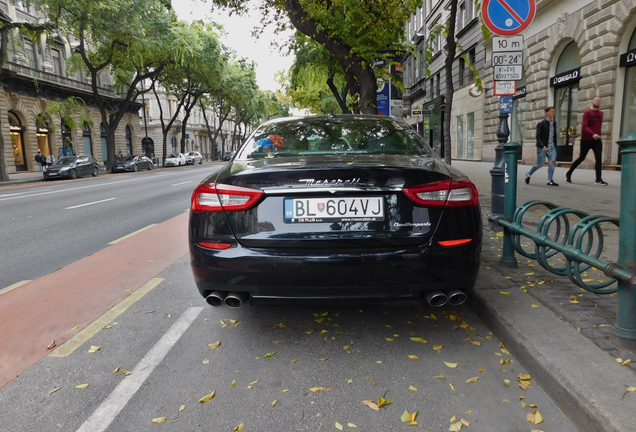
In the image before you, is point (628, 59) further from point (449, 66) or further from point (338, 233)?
point (338, 233)

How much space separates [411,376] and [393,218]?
865mm

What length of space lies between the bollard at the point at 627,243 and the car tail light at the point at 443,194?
764 millimetres

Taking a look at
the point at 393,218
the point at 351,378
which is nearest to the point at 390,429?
the point at 351,378

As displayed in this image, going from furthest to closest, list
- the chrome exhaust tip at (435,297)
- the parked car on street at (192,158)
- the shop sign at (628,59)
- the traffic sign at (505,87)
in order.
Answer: the parked car on street at (192,158) < the shop sign at (628,59) < the traffic sign at (505,87) < the chrome exhaust tip at (435,297)

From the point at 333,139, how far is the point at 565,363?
2149 millimetres

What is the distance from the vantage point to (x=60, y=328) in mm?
3447

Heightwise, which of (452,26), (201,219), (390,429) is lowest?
(390,429)

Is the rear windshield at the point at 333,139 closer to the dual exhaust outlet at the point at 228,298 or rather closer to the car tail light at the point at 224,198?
the car tail light at the point at 224,198

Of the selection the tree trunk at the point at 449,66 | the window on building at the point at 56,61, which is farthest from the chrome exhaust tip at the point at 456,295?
the window on building at the point at 56,61

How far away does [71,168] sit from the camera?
26.0m

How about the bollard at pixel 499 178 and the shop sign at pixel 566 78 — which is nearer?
the bollard at pixel 499 178

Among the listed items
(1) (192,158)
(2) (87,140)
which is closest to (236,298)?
(2) (87,140)

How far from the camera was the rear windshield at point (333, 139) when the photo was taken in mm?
3551

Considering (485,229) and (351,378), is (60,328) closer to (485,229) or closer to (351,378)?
(351,378)
